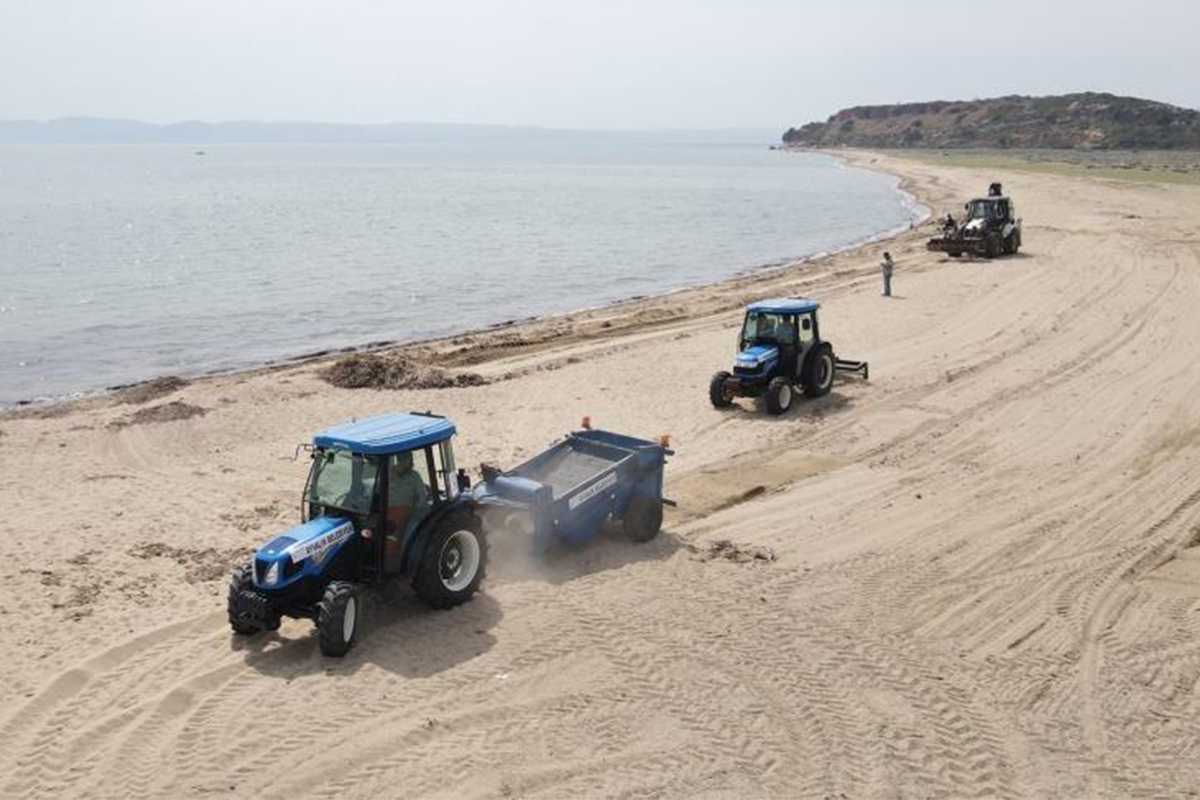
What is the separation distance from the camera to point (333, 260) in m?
48.2

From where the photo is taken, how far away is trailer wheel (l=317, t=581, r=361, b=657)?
9172 mm

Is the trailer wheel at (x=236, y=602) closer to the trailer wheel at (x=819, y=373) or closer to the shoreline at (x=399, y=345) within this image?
the trailer wheel at (x=819, y=373)

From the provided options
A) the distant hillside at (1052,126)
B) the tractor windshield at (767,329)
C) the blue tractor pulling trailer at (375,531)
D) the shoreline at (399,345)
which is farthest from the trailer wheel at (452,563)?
the distant hillside at (1052,126)

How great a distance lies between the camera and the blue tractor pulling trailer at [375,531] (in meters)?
9.27

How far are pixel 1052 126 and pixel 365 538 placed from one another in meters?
166

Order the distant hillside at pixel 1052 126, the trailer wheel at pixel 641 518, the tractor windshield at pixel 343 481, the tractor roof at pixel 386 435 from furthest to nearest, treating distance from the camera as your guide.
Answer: the distant hillside at pixel 1052 126
the trailer wheel at pixel 641 518
the tractor windshield at pixel 343 481
the tractor roof at pixel 386 435

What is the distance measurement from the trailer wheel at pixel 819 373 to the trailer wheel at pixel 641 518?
6854 millimetres

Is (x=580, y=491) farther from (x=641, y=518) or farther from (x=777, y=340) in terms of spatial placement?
(x=777, y=340)

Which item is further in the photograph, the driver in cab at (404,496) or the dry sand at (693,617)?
the driver in cab at (404,496)

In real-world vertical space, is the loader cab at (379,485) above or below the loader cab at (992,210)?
below

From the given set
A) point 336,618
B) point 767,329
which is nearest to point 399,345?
point 767,329

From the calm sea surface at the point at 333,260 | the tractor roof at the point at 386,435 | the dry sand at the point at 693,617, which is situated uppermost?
the tractor roof at the point at 386,435

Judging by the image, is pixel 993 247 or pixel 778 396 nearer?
pixel 778 396

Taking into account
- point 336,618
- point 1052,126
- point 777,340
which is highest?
point 1052,126
